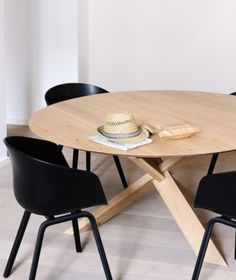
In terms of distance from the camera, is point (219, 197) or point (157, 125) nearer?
point (219, 197)

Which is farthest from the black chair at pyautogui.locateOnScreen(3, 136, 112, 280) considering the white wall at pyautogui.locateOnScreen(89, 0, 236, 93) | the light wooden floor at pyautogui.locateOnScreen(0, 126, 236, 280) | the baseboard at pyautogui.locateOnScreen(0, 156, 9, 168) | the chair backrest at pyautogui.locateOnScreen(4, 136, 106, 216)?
the white wall at pyautogui.locateOnScreen(89, 0, 236, 93)

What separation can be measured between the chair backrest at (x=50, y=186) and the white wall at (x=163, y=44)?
306 centimetres

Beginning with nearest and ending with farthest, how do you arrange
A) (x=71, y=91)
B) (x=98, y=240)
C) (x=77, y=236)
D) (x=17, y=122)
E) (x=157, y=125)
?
1. (x=98, y=240)
2. (x=157, y=125)
3. (x=77, y=236)
4. (x=71, y=91)
5. (x=17, y=122)

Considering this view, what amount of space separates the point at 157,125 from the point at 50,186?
67 cm

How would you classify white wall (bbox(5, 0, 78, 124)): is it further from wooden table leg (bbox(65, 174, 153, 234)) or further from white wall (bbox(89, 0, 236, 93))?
wooden table leg (bbox(65, 174, 153, 234))

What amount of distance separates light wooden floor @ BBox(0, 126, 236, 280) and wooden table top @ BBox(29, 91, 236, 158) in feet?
2.26

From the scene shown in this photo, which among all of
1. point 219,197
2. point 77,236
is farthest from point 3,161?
point 219,197

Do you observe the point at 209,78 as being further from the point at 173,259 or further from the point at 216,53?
the point at 173,259

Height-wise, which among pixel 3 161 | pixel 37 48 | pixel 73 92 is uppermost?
pixel 37 48

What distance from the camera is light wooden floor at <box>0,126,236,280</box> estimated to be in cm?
231

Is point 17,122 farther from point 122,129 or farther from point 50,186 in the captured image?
point 50,186

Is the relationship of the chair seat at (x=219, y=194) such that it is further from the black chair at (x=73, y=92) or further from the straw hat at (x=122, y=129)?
the black chair at (x=73, y=92)

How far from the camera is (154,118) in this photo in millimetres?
2508

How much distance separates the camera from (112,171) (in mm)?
3734
